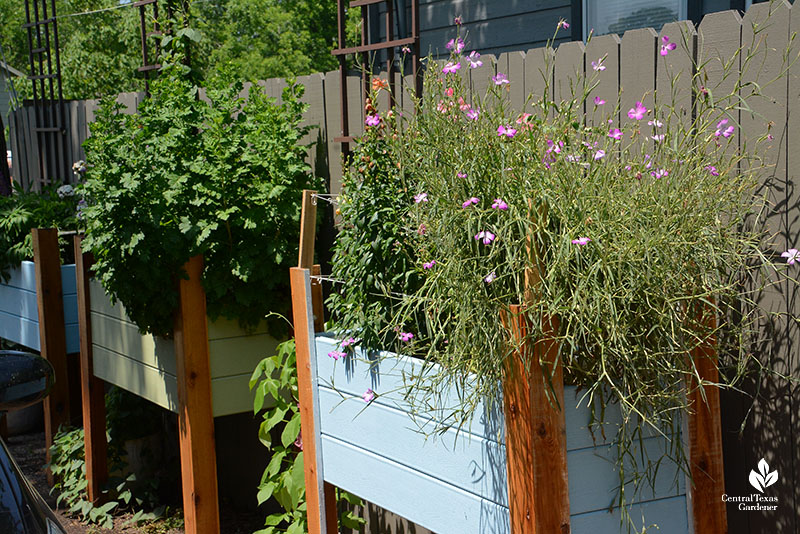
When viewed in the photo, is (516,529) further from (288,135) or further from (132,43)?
(132,43)

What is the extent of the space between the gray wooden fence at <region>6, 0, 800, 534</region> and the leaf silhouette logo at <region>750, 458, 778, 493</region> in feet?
0.05

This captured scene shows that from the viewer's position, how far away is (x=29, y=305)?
494cm

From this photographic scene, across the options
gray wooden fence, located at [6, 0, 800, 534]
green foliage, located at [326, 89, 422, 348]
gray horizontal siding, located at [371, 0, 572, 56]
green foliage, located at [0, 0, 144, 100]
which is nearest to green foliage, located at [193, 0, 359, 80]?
green foliage, located at [0, 0, 144, 100]

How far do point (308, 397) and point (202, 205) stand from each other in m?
0.99

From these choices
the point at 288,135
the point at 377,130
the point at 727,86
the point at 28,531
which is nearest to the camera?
the point at 28,531

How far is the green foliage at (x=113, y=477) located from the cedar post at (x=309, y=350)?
1896 millimetres

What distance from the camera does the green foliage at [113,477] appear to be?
4508 mm

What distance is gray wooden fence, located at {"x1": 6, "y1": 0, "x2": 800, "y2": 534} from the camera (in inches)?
84.5

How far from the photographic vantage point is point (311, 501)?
291cm

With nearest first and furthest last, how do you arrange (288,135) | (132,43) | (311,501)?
1. (311,501)
2. (288,135)
3. (132,43)

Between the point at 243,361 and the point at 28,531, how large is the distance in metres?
1.75

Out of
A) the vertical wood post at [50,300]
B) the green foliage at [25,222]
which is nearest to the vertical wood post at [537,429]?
the vertical wood post at [50,300]

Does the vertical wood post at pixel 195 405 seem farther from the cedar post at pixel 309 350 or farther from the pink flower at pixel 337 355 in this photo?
the pink flower at pixel 337 355

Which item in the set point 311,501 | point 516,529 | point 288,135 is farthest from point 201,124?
point 516,529
